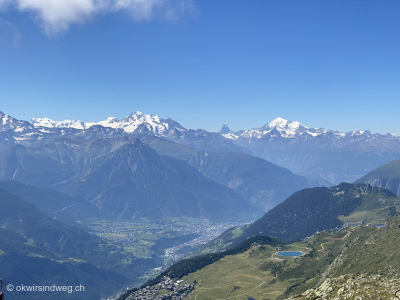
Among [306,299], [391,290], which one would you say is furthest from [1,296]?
[391,290]

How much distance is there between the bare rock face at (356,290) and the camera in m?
→ 109

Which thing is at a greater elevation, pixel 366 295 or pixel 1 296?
pixel 1 296

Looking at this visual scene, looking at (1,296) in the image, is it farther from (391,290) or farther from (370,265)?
(370,265)

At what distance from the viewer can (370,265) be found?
197m

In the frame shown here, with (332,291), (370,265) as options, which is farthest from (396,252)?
(332,291)

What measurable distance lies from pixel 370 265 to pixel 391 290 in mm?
95125

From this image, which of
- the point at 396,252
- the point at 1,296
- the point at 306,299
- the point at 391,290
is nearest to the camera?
the point at 1,296

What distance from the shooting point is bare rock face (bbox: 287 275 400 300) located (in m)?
109

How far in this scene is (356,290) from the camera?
11512 cm

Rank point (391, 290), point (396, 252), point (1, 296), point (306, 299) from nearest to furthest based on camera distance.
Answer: point (1, 296), point (391, 290), point (306, 299), point (396, 252)

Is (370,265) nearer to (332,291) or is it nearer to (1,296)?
(332,291)

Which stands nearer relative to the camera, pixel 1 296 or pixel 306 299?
pixel 1 296

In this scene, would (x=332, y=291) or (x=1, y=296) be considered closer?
(x=1, y=296)

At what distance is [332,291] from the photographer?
122 m
